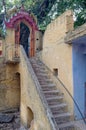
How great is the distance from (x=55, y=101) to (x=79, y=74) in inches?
66.6

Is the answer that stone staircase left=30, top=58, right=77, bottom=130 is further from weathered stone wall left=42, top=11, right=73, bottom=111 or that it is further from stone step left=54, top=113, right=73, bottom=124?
weathered stone wall left=42, top=11, right=73, bottom=111

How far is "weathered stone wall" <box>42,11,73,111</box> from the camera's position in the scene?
8.76m

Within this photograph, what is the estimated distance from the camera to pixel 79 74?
8.74m

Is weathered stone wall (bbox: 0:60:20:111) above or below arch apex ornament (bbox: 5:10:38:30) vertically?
below

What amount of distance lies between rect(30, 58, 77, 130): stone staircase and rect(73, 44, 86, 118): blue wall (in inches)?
24.3

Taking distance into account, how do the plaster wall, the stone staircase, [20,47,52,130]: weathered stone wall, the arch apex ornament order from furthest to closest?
1. the plaster wall
2. the arch apex ornament
3. the stone staircase
4. [20,47,52,130]: weathered stone wall

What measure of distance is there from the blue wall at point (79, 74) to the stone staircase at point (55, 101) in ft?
2.02

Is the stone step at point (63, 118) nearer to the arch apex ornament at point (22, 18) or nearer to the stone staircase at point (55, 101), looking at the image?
the stone staircase at point (55, 101)

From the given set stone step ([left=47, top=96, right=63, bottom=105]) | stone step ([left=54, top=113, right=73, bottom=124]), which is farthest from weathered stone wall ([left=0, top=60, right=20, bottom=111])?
stone step ([left=54, top=113, right=73, bottom=124])

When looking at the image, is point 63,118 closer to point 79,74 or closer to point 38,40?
point 79,74

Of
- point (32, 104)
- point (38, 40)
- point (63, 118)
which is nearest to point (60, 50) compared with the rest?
point (32, 104)

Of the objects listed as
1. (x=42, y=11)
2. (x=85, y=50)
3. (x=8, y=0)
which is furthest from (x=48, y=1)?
(x=85, y=50)

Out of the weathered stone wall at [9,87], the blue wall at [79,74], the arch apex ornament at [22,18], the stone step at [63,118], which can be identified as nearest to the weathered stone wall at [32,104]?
the stone step at [63,118]

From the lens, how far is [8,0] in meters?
17.6
